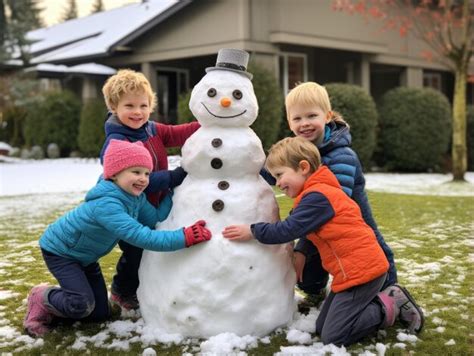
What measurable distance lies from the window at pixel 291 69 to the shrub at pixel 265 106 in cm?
250

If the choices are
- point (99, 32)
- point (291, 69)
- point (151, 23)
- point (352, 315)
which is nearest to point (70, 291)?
point (352, 315)

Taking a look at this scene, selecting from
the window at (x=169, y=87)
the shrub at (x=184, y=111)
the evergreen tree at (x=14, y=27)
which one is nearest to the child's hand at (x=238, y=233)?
the shrub at (x=184, y=111)

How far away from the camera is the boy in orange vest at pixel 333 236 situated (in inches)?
119

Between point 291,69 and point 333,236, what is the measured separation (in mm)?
13909

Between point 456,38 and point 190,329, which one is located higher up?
point 456,38

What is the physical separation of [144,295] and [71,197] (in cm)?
716

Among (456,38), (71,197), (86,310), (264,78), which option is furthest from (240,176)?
(456,38)

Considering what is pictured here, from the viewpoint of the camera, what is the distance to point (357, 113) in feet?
46.4

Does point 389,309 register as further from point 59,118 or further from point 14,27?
point 14,27

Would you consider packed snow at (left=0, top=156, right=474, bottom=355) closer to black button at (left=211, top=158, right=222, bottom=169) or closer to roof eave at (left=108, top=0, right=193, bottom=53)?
black button at (left=211, top=158, right=222, bottom=169)

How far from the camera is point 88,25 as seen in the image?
82.2 ft

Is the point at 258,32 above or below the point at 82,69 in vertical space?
above

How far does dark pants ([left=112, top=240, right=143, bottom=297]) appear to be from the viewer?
12.0 ft

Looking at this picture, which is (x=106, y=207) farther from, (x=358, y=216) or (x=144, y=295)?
(x=358, y=216)
